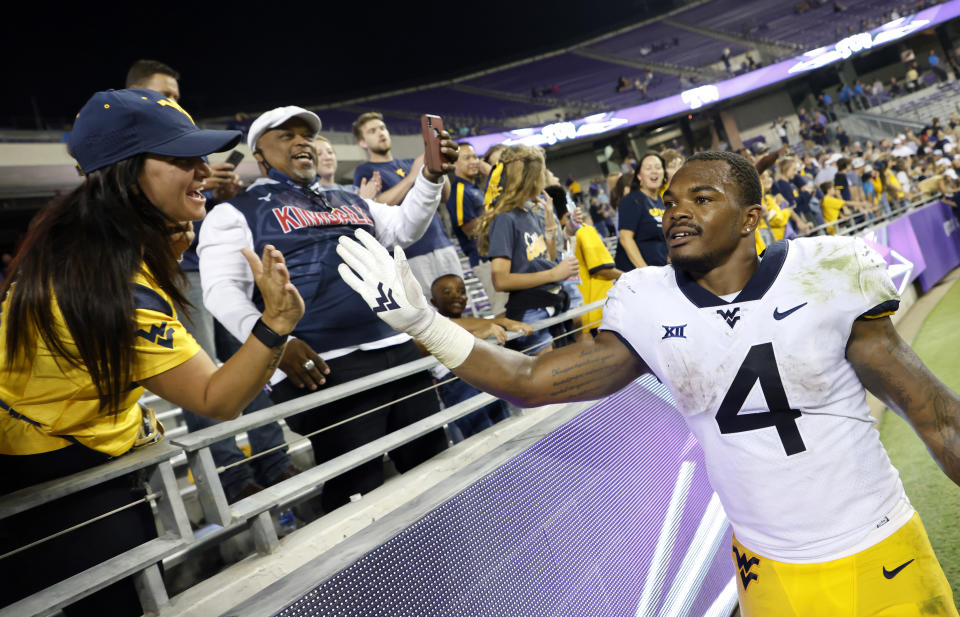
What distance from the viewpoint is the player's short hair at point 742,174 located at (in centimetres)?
175

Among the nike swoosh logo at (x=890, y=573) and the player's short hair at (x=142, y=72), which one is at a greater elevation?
the player's short hair at (x=142, y=72)

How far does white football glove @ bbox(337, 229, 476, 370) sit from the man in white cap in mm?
665

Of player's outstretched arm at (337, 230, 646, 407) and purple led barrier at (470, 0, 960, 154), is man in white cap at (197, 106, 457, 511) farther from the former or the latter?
purple led barrier at (470, 0, 960, 154)

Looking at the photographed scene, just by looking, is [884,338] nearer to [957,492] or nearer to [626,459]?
[626,459]

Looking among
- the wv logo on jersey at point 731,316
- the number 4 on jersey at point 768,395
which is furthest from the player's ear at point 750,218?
the number 4 on jersey at point 768,395

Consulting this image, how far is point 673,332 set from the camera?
1.67m

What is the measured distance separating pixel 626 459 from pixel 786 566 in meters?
0.72

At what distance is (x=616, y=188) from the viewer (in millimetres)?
5121

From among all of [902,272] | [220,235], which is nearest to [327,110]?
[902,272]

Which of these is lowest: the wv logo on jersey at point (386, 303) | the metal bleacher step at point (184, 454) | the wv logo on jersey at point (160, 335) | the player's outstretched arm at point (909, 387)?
the player's outstretched arm at point (909, 387)

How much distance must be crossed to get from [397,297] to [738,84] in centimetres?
2580

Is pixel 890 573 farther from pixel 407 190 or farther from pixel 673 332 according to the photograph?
pixel 407 190

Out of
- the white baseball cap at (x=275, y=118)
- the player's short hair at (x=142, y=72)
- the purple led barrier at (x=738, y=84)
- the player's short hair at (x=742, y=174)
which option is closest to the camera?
the player's short hair at (x=742, y=174)

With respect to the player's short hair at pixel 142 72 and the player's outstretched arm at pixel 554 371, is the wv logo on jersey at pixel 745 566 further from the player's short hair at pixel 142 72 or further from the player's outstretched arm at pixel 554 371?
the player's short hair at pixel 142 72
